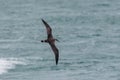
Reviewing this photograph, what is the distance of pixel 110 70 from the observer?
97500 mm

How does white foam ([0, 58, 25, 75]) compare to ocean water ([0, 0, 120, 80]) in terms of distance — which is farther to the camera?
white foam ([0, 58, 25, 75])

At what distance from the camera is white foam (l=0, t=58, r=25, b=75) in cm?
9690

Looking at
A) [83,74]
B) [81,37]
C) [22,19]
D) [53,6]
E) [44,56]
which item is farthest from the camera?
[53,6]

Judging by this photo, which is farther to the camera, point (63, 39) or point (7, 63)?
point (63, 39)

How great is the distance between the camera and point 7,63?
99.2m

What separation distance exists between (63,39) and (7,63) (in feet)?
41.3

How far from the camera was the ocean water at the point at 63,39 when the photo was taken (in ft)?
316

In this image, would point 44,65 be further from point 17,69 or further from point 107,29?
point 107,29

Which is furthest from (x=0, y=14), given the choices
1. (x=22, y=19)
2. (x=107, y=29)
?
(x=107, y=29)

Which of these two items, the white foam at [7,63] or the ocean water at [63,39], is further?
the white foam at [7,63]

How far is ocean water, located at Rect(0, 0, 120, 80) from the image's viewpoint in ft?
316

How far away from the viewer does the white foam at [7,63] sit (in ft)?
318

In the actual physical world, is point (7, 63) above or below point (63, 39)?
above

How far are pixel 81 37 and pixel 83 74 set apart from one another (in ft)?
50.6
